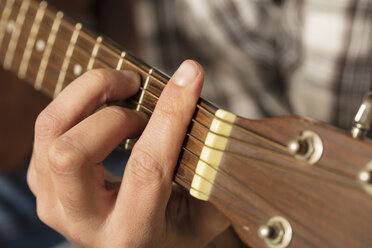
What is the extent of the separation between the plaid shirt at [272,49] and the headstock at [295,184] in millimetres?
386

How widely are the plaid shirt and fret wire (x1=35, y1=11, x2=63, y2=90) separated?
386mm

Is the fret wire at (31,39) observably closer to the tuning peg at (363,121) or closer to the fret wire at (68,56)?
the fret wire at (68,56)

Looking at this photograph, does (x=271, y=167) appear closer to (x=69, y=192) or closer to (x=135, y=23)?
(x=69, y=192)

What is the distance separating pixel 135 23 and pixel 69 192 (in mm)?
745

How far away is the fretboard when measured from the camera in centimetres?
38

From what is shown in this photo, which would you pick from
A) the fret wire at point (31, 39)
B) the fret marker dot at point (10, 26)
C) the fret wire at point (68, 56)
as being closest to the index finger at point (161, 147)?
the fret wire at point (68, 56)

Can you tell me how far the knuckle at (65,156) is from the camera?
0.38 m

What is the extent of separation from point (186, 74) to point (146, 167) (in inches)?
3.6

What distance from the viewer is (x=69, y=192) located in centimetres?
41

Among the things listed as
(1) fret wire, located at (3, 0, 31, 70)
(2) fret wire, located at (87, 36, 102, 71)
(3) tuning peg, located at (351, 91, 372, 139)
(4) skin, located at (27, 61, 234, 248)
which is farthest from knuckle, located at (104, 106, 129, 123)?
(1) fret wire, located at (3, 0, 31, 70)

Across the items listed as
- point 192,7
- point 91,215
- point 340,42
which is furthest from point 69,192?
point 192,7

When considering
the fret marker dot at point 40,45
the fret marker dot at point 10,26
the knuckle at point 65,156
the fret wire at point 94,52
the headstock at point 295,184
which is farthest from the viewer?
the fret marker dot at point 10,26

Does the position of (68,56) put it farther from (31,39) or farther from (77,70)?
(31,39)

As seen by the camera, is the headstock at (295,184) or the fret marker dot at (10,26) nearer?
the headstock at (295,184)
